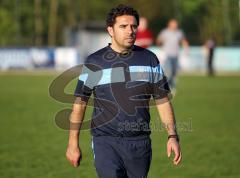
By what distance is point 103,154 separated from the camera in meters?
5.18

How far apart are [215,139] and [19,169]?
434 cm

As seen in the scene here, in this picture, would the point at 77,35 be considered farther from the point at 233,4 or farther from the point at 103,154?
the point at 103,154

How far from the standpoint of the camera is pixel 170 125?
5.29 metres

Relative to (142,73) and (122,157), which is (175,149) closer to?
(122,157)

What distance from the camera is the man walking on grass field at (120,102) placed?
17.0ft

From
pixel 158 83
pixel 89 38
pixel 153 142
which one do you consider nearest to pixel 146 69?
pixel 158 83

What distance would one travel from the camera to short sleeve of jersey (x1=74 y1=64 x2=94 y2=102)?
17.2ft

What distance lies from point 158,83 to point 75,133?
79cm

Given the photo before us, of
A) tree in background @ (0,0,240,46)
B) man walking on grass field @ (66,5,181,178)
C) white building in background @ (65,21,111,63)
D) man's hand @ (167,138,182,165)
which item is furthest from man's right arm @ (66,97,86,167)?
white building in background @ (65,21,111,63)

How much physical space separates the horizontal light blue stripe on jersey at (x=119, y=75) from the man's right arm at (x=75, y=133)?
0.60 ft

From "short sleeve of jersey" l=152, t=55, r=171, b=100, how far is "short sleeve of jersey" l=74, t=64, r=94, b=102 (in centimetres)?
51

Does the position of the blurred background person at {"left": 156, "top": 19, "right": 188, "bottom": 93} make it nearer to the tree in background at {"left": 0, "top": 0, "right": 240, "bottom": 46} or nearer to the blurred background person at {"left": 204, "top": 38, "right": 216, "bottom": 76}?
the blurred background person at {"left": 204, "top": 38, "right": 216, "bottom": 76}

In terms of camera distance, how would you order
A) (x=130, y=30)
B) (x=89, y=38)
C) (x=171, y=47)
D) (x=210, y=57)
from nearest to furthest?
(x=130, y=30)
(x=171, y=47)
(x=210, y=57)
(x=89, y=38)

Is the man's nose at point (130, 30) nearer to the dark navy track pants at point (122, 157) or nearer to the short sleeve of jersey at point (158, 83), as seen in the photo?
the short sleeve of jersey at point (158, 83)
